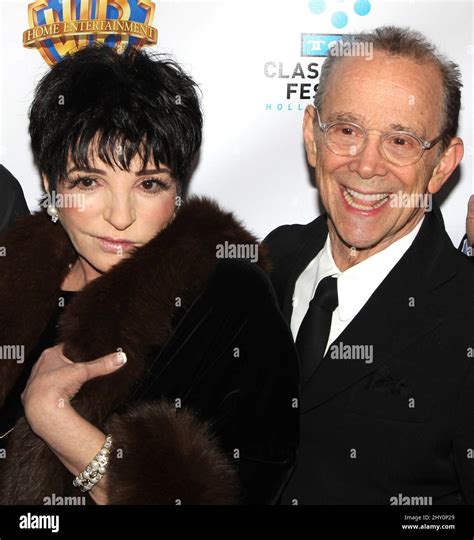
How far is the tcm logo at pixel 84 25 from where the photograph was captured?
3494 mm

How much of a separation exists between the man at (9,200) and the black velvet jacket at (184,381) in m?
0.98

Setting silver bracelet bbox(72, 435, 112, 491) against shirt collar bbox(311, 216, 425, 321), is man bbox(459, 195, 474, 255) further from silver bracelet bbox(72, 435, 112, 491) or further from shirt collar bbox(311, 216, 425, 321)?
silver bracelet bbox(72, 435, 112, 491)

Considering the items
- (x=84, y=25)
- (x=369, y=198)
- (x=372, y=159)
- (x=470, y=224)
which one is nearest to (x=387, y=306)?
(x=369, y=198)

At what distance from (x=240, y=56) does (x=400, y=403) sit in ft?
6.04

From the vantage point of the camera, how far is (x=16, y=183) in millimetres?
3422

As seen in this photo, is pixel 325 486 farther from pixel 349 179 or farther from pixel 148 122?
pixel 148 122

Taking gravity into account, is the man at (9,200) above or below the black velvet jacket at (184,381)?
above

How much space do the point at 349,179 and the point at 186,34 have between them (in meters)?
1.30

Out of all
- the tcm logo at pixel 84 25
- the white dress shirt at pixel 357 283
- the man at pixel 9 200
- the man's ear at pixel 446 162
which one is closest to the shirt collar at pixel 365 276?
the white dress shirt at pixel 357 283

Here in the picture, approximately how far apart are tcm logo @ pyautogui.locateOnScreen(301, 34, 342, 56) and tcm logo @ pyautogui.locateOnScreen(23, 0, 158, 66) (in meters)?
0.66

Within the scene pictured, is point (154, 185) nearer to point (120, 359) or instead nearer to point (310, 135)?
point (120, 359)

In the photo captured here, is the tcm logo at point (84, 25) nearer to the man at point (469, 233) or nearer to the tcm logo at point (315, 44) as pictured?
the tcm logo at point (315, 44)

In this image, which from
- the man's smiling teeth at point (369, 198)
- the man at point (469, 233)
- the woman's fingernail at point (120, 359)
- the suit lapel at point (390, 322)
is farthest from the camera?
the man at point (469, 233)

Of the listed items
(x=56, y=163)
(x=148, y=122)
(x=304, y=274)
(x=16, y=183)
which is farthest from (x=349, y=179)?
(x=16, y=183)
